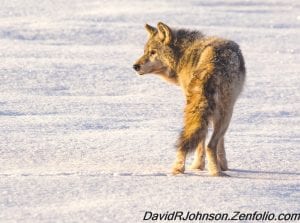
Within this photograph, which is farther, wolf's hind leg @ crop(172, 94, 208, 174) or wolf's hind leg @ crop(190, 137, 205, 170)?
wolf's hind leg @ crop(190, 137, 205, 170)

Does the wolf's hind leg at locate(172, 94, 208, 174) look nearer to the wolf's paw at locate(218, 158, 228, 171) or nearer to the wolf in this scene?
the wolf

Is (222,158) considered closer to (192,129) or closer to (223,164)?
(223,164)

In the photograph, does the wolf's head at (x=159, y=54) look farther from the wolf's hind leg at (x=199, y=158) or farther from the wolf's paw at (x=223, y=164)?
the wolf's paw at (x=223, y=164)

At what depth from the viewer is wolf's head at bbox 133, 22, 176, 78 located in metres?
8.04

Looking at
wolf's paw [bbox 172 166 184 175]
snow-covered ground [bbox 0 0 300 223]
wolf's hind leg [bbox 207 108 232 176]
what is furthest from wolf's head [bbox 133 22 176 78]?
wolf's paw [bbox 172 166 184 175]

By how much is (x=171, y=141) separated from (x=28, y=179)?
2.43 metres

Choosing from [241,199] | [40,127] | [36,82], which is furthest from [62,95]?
[241,199]

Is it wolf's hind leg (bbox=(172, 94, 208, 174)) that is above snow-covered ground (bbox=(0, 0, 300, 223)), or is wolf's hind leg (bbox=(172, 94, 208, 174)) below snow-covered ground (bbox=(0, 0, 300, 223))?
above

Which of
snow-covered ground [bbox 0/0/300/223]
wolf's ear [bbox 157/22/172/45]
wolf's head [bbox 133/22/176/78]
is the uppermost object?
wolf's ear [bbox 157/22/172/45]

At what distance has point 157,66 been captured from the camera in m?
8.18

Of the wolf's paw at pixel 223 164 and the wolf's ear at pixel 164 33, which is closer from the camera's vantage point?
the wolf's paw at pixel 223 164

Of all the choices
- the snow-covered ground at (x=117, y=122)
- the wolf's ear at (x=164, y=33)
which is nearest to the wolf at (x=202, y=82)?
the wolf's ear at (x=164, y=33)

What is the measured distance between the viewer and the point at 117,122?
32.0 ft

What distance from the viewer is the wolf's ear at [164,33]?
807 cm
